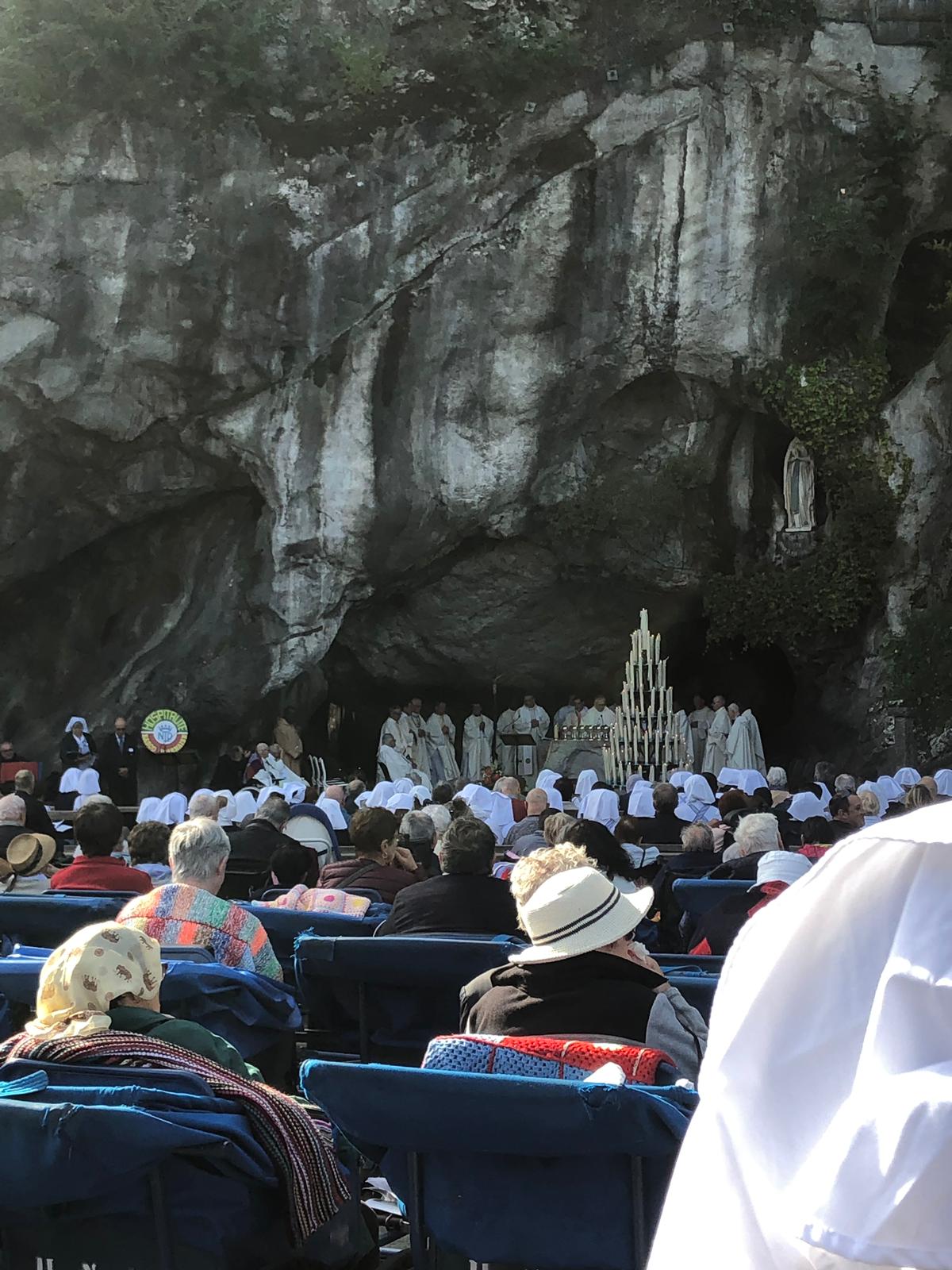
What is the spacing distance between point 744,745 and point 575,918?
18224 millimetres

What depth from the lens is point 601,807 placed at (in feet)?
38.8

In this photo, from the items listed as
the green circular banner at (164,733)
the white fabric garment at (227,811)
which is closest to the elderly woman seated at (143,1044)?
the white fabric garment at (227,811)

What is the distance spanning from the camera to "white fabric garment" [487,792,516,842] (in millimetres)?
11328

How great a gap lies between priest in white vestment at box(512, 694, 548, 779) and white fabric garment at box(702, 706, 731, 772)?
283 cm

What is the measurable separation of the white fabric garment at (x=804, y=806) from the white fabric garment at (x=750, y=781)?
8.76ft

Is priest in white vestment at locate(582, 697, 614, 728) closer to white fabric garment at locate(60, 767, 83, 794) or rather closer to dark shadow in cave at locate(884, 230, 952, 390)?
dark shadow in cave at locate(884, 230, 952, 390)

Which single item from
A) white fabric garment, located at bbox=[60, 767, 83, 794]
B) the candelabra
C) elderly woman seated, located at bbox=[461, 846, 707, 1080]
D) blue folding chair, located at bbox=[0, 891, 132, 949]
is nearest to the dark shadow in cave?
the candelabra

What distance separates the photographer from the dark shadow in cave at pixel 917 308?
2198cm

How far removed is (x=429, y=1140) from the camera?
8.39 ft

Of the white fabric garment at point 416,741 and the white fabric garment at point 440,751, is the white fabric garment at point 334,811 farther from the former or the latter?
the white fabric garment at point 440,751

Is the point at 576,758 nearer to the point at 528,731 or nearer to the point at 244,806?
the point at 528,731

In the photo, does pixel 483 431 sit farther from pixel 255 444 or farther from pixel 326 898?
pixel 326 898

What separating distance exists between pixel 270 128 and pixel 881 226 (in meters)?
8.81

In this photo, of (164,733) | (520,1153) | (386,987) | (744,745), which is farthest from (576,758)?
(520,1153)
